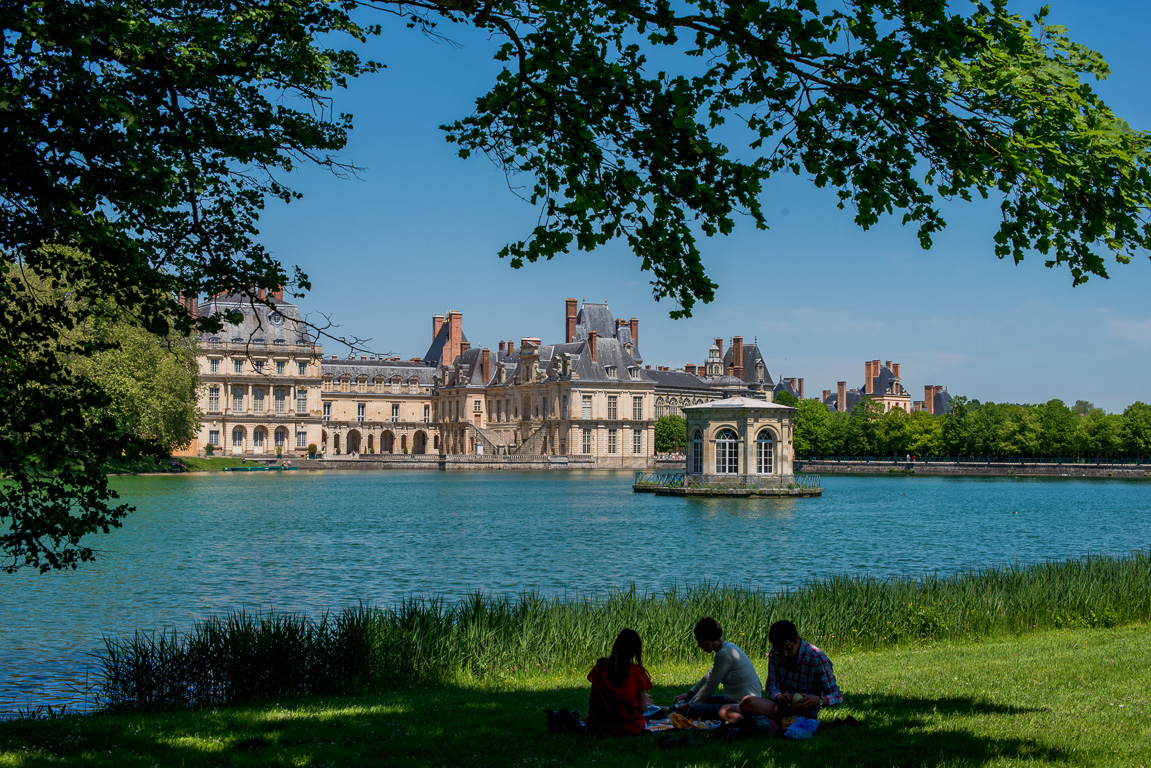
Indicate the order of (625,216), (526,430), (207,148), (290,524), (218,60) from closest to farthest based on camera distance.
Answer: (625,216), (218,60), (207,148), (290,524), (526,430)

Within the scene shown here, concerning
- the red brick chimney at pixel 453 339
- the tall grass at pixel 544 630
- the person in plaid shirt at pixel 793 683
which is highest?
the red brick chimney at pixel 453 339

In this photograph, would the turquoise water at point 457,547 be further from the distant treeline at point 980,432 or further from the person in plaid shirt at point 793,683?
the distant treeline at point 980,432

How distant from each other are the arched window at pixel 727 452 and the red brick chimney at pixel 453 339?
5065 centimetres

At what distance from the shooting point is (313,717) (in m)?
6.88

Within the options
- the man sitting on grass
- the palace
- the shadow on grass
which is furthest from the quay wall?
the man sitting on grass

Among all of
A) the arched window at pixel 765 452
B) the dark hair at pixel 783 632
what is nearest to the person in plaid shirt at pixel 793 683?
the dark hair at pixel 783 632

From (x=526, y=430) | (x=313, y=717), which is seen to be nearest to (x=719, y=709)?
(x=313, y=717)

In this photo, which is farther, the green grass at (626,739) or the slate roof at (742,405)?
the slate roof at (742,405)

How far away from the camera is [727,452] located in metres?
41.0

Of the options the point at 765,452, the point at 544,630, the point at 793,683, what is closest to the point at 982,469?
the point at 765,452

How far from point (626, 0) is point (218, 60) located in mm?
2829

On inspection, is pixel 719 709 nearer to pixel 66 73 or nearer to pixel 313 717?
pixel 313 717

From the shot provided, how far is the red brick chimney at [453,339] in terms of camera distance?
89.2 m

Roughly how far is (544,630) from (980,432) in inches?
2742
